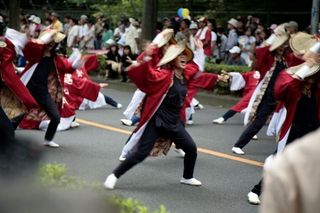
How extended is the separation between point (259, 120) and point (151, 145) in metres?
2.22

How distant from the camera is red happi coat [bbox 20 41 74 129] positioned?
25.5 feet

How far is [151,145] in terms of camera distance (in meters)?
6.19

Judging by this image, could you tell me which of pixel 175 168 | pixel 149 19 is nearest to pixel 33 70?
pixel 175 168

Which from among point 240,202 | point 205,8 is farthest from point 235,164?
point 205,8

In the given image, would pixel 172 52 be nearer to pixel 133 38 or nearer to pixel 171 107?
pixel 171 107

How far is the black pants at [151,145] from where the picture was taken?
19.8ft

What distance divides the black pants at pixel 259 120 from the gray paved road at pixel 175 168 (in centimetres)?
28

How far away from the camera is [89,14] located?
25.2 meters

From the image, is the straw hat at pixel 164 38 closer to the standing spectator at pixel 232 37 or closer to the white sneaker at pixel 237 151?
the white sneaker at pixel 237 151

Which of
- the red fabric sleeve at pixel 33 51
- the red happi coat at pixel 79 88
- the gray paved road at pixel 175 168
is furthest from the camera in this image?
the red happi coat at pixel 79 88

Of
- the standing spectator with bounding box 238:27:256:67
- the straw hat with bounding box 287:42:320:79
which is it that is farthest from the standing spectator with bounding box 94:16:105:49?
the straw hat with bounding box 287:42:320:79

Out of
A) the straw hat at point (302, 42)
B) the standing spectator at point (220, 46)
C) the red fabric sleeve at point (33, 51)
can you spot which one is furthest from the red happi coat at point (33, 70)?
the standing spectator at point (220, 46)

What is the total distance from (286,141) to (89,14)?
799 inches

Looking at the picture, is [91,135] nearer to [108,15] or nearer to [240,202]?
[240,202]
